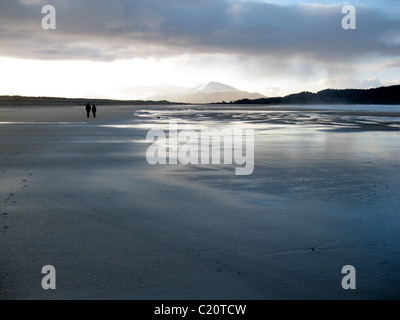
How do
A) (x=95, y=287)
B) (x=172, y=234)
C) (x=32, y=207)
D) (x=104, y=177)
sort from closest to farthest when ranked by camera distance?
(x=95, y=287) < (x=172, y=234) < (x=32, y=207) < (x=104, y=177)

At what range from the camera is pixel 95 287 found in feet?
14.1

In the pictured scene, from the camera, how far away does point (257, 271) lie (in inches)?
186

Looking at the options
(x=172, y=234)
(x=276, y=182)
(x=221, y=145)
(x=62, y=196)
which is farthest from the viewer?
(x=221, y=145)

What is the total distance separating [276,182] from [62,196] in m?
4.75

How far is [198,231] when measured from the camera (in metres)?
6.09

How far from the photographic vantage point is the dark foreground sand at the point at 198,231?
439cm

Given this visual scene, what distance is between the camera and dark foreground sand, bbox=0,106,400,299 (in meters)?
4.39
